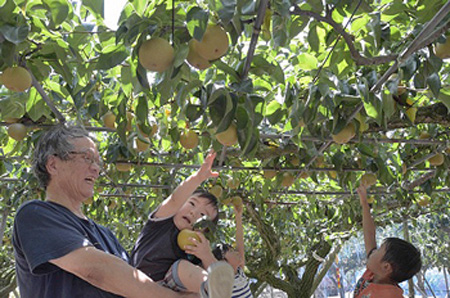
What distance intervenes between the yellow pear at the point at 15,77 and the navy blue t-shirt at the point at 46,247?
0.40 metres

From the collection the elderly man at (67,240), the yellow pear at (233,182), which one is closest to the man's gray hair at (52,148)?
the elderly man at (67,240)

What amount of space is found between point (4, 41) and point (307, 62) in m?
1.00

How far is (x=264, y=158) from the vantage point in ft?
8.81

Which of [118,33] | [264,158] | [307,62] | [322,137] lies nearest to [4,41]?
[118,33]

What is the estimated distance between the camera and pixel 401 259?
258 cm

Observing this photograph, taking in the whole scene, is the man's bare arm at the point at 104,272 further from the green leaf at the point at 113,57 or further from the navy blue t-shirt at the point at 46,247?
the green leaf at the point at 113,57

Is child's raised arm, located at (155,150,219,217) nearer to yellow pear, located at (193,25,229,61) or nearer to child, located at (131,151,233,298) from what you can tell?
child, located at (131,151,233,298)

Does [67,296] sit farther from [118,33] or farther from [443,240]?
[443,240]

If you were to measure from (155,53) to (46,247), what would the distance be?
0.54 meters

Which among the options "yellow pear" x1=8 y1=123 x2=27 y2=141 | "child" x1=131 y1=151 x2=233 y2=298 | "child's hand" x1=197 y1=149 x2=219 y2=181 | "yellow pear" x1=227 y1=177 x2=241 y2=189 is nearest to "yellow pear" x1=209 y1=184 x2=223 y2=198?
"yellow pear" x1=227 y1=177 x2=241 y2=189

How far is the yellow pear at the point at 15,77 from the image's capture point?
1.43m

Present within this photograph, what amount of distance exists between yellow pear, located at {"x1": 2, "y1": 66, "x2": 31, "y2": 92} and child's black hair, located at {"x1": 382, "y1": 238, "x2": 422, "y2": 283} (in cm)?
205

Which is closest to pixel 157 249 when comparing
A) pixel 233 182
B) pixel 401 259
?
pixel 401 259

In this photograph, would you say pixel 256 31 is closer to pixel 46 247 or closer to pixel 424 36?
pixel 424 36
